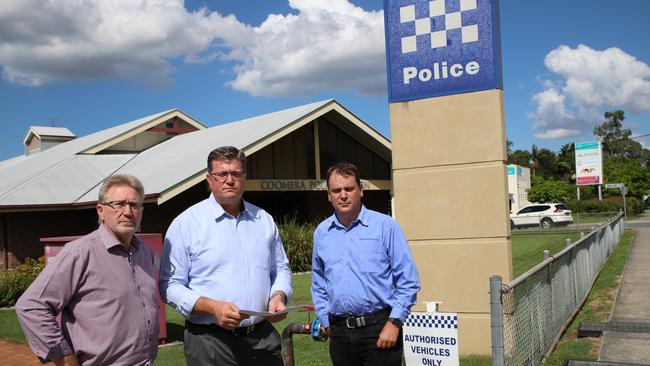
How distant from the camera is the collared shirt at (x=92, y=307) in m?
2.76

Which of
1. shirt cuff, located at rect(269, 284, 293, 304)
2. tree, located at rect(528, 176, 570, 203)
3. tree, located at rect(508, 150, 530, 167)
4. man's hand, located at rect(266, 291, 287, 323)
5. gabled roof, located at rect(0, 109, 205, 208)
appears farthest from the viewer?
tree, located at rect(508, 150, 530, 167)

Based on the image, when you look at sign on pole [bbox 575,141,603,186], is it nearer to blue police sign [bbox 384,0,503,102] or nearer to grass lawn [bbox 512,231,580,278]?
grass lawn [bbox 512,231,580,278]

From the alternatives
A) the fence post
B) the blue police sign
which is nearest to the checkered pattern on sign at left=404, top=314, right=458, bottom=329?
the fence post

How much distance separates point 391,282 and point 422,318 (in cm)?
92

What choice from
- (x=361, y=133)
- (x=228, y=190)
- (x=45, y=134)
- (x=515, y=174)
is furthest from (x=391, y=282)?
(x=515, y=174)

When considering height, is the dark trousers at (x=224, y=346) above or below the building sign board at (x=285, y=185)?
below

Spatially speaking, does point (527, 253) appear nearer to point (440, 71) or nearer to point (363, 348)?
point (440, 71)

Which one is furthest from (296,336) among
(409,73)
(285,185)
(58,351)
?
(285,185)

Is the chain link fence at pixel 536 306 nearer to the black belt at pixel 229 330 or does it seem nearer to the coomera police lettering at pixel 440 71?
the black belt at pixel 229 330

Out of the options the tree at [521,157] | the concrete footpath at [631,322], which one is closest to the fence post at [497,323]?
the concrete footpath at [631,322]

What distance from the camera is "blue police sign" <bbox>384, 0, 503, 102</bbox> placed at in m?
6.67

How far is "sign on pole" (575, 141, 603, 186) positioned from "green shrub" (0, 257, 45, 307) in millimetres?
42317

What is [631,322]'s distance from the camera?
8.16m

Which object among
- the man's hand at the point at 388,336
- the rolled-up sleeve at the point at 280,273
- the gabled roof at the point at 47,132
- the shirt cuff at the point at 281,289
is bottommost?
the man's hand at the point at 388,336
